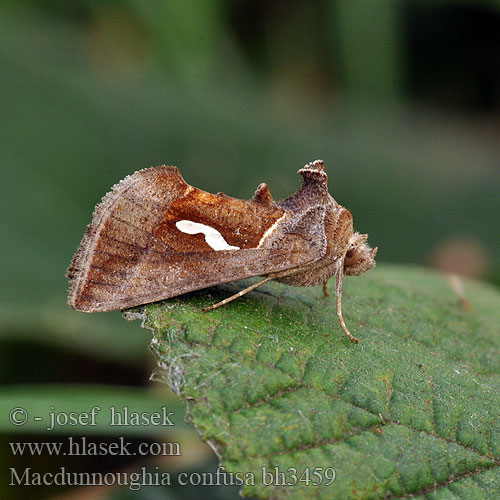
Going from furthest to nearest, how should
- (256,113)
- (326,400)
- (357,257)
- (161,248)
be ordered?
(256,113) → (357,257) → (161,248) → (326,400)

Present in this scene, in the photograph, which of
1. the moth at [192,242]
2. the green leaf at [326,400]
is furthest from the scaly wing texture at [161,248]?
the green leaf at [326,400]

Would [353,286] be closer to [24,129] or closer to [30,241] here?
[30,241]

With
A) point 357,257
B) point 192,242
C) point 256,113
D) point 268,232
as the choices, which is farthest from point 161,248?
point 256,113

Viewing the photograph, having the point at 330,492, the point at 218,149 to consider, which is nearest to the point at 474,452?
the point at 330,492

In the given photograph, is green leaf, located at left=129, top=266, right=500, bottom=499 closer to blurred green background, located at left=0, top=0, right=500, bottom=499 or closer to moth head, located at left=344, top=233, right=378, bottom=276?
moth head, located at left=344, top=233, right=378, bottom=276

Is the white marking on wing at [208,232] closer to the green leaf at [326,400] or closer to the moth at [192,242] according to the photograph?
the moth at [192,242]

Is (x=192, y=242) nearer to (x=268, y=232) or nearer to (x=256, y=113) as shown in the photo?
(x=268, y=232)
